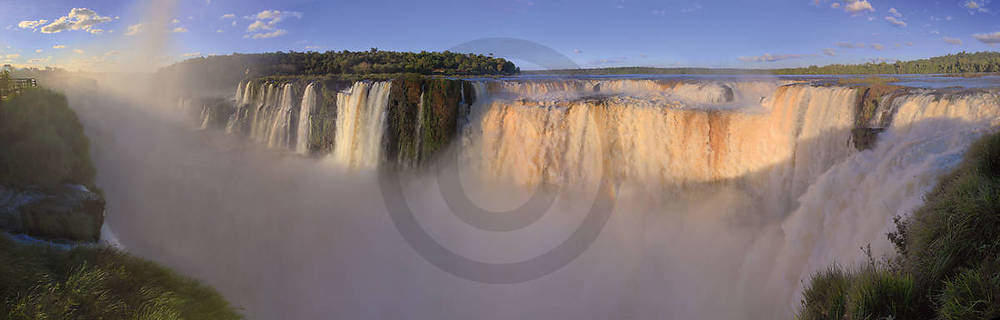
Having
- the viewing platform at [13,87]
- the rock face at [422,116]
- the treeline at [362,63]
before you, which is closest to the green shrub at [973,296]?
the rock face at [422,116]

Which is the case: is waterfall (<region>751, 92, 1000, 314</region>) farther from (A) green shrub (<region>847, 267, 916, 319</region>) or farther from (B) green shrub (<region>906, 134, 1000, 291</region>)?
(A) green shrub (<region>847, 267, 916, 319</region>)

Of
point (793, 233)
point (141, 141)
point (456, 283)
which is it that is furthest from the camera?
point (141, 141)

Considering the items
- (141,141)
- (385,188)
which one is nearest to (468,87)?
(385,188)

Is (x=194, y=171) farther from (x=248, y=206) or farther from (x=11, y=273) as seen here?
(x=11, y=273)

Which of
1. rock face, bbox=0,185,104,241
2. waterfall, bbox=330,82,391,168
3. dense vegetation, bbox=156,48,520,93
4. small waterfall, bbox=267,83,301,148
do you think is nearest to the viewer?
rock face, bbox=0,185,104,241

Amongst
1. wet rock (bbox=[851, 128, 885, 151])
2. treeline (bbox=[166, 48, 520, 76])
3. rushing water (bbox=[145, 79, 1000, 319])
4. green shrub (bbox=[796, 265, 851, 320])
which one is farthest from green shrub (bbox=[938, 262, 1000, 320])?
treeline (bbox=[166, 48, 520, 76])

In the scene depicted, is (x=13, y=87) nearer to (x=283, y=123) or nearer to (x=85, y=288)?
(x=85, y=288)

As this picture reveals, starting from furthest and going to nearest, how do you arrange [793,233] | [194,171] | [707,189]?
[194,171] → [707,189] → [793,233]
